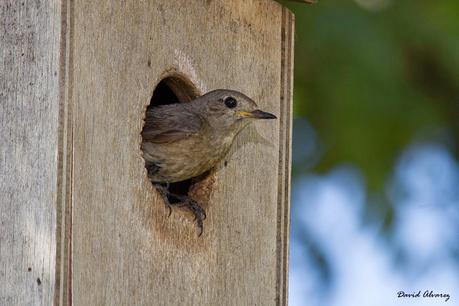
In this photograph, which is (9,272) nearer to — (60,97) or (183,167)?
(60,97)

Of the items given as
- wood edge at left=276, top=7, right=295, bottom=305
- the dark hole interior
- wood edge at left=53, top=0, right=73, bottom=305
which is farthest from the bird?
wood edge at left=53, top=0, right=73, bottom=305

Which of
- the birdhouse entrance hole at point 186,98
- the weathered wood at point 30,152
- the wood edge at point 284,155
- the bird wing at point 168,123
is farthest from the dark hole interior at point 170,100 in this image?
the weathered wood at point 30,152

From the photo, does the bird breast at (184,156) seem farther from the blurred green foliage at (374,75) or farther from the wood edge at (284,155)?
the blurred green foliage at (374,75)

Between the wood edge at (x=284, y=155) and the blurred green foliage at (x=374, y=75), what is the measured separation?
0.60 meters

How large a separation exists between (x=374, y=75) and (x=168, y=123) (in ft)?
4.29

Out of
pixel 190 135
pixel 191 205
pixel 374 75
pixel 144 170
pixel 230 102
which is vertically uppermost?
pixel 374 75

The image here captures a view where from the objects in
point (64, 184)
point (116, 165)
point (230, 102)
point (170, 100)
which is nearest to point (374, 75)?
point (170, 100)

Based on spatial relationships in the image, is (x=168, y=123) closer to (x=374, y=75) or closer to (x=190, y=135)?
(x=190, y=135)

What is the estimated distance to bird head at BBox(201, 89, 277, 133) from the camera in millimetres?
4516

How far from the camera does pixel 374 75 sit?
18.1ft

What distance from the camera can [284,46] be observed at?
16.4 feet

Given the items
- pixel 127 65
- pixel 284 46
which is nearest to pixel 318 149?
pixel 284 46

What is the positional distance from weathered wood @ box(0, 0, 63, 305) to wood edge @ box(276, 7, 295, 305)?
1362 millimetres

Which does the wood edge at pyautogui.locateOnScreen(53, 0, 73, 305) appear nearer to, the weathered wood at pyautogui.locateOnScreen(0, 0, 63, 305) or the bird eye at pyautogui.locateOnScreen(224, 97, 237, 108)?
the weathered wood at pyautogui.locateOnScreen(0, 0, 63, 305)
